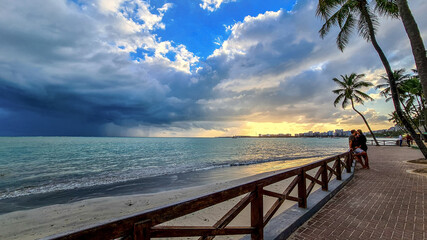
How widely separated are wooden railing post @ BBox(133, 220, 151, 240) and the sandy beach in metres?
4.47

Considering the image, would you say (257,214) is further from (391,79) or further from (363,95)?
(363,95)

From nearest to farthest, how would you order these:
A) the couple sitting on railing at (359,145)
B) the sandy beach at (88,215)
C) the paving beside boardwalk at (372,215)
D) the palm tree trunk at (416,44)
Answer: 1. the paving beside boardwalk at (372,215)
2. the palm tree trunk at (416,44)
3. the sandy beach at (88,215)
4. the couple sitting on railing at (359,145)

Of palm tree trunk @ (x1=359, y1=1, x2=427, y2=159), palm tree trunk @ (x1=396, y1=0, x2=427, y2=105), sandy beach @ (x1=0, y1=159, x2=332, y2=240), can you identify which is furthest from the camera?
palm tree trunk @ (x1=359, y1=1, x2=427, y2=159)

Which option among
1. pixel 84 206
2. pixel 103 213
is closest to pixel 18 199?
pixel 84 206

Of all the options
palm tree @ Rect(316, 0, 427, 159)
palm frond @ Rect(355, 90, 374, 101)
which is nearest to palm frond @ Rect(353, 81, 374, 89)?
palm frond @ Rect(355, 90, 374, 101)

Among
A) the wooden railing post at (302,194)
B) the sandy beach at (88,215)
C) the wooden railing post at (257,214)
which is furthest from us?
the sandy beach at (88,215)

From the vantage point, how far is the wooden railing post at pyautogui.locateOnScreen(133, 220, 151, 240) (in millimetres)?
1667

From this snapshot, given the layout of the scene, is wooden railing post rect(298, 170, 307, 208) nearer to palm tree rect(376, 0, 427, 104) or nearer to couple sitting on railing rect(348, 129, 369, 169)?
palm tree rect(376, 0, 427, 104)

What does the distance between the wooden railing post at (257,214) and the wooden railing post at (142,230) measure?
1.81 meters

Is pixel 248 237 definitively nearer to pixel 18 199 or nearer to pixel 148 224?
pixel 148 224

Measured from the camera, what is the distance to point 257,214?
3.09 metres

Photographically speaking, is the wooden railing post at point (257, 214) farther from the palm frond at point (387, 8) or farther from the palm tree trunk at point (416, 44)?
the palm frond at point (387, 8)

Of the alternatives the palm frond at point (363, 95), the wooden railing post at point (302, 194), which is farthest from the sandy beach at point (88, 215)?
the palm frond at point (363, 95)

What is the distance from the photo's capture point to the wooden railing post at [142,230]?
1.67 metres
